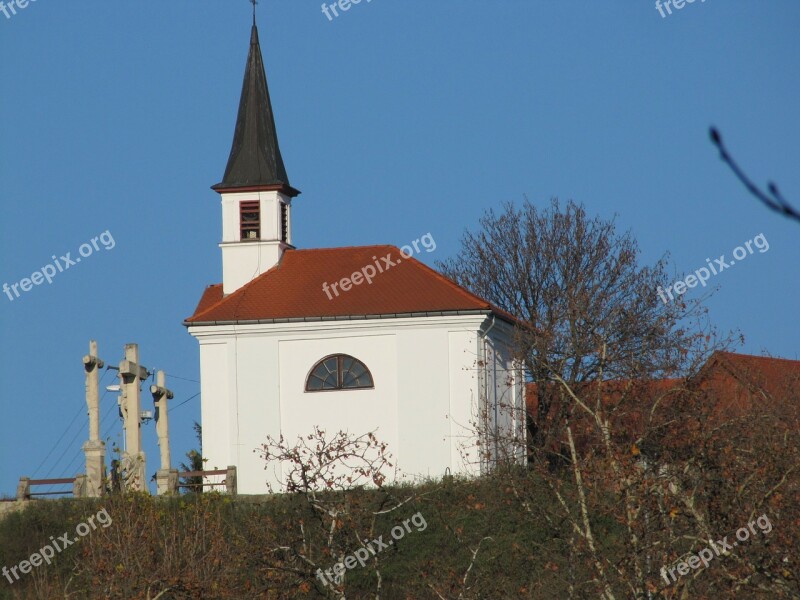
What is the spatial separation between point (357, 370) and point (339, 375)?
0.50 m

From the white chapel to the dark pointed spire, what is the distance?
3.95 metres

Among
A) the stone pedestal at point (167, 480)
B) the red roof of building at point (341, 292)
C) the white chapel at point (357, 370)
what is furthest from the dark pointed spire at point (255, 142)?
the stone pedestal at point (167, 480)

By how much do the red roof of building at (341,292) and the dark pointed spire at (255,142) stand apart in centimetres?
244

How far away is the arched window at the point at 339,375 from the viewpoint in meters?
34.9

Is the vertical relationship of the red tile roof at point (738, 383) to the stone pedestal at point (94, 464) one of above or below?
above

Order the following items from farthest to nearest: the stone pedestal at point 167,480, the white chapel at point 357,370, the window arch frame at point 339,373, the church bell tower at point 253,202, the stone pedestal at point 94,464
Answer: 1. the church bell tower at point 253,202
2. the window arch frame at point 339,373
3. the white chapel at point 357,370
4. the stone pedestal at point 167,480
5. the stone pedestal at point 94,464

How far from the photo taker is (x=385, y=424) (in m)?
34.5

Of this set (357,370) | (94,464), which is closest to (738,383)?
(357,370)

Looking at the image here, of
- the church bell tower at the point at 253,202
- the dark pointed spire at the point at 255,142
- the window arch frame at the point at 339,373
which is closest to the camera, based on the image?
the window arch frame at the point at 339,373

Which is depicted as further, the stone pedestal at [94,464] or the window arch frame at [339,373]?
the window arch frame at [339,373]

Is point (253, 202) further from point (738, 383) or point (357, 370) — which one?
point (738, 383)

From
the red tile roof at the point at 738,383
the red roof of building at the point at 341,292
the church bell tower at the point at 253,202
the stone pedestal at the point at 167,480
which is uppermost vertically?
the church bell tower at the point at 253,202

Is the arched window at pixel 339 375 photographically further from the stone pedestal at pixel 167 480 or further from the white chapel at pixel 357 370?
the stone pedestal at pixel 167 480

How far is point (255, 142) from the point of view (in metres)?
40.0
